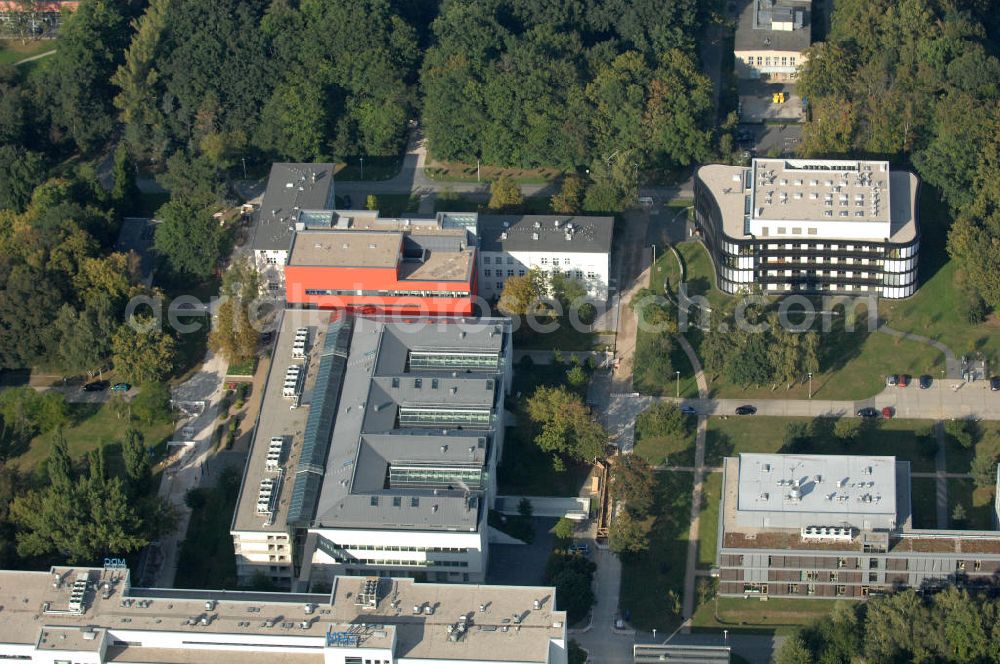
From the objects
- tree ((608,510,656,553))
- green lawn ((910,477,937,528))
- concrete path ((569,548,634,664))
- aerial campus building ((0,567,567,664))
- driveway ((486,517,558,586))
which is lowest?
aerial campus building ((0,567,567,664))

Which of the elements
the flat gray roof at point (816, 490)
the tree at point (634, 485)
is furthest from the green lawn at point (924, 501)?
the tree at point (634, 485)

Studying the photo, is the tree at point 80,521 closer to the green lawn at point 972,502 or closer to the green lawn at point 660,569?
the green lawn at point 660,569

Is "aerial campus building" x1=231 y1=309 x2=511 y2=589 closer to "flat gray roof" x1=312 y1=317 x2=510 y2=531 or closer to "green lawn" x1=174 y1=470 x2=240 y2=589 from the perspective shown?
"flat gray roof" x1=312 y1=317 x2=510 y2=531

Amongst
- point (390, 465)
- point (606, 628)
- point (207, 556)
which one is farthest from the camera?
point (207, 556)

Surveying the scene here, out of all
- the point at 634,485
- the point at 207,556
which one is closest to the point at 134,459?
the point at 207,556

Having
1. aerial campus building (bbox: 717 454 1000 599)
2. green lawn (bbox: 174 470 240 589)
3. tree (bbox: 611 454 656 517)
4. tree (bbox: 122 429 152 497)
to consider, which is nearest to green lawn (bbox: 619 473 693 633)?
tree (bbox: 611 454 656 517)

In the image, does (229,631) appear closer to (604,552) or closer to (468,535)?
(468,535)

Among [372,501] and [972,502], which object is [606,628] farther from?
[972,502]
